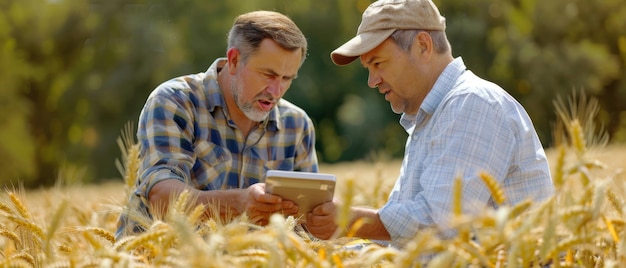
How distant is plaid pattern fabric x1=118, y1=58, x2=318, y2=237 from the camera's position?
4.04m

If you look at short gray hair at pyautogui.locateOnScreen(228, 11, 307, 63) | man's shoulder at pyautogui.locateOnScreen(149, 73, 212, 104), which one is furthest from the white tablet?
short gray hair at pyautogui.locateOnScreen(228, 11, 307, 63)

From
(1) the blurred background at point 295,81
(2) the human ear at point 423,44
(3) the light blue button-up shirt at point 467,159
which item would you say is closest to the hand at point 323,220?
(3) the light blue button-up shirt at point 467,159

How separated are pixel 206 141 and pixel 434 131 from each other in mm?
1553

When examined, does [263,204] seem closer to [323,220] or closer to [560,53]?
[323,220]

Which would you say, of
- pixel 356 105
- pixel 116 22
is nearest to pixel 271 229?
pixel 356 105

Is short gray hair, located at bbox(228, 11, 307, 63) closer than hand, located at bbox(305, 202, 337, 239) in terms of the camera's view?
No

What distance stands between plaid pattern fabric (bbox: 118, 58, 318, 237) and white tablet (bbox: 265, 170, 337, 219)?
0.85m

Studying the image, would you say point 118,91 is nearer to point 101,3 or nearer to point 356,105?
point 101,3

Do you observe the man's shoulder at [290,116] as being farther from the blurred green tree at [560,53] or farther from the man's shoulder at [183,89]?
the blurred green tree at [560,53]

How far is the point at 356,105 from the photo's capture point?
27.3 meters

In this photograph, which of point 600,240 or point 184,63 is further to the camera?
point 184,63

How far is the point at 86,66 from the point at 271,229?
3064 centimetres

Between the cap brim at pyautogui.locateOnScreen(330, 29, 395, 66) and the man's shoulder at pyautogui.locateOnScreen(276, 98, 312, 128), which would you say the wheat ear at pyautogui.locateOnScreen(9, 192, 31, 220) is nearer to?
the cap brim at pyautogui.locateOnScreen(330, 29, 395, 66)

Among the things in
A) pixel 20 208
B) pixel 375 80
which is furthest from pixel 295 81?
pixel 20 208
